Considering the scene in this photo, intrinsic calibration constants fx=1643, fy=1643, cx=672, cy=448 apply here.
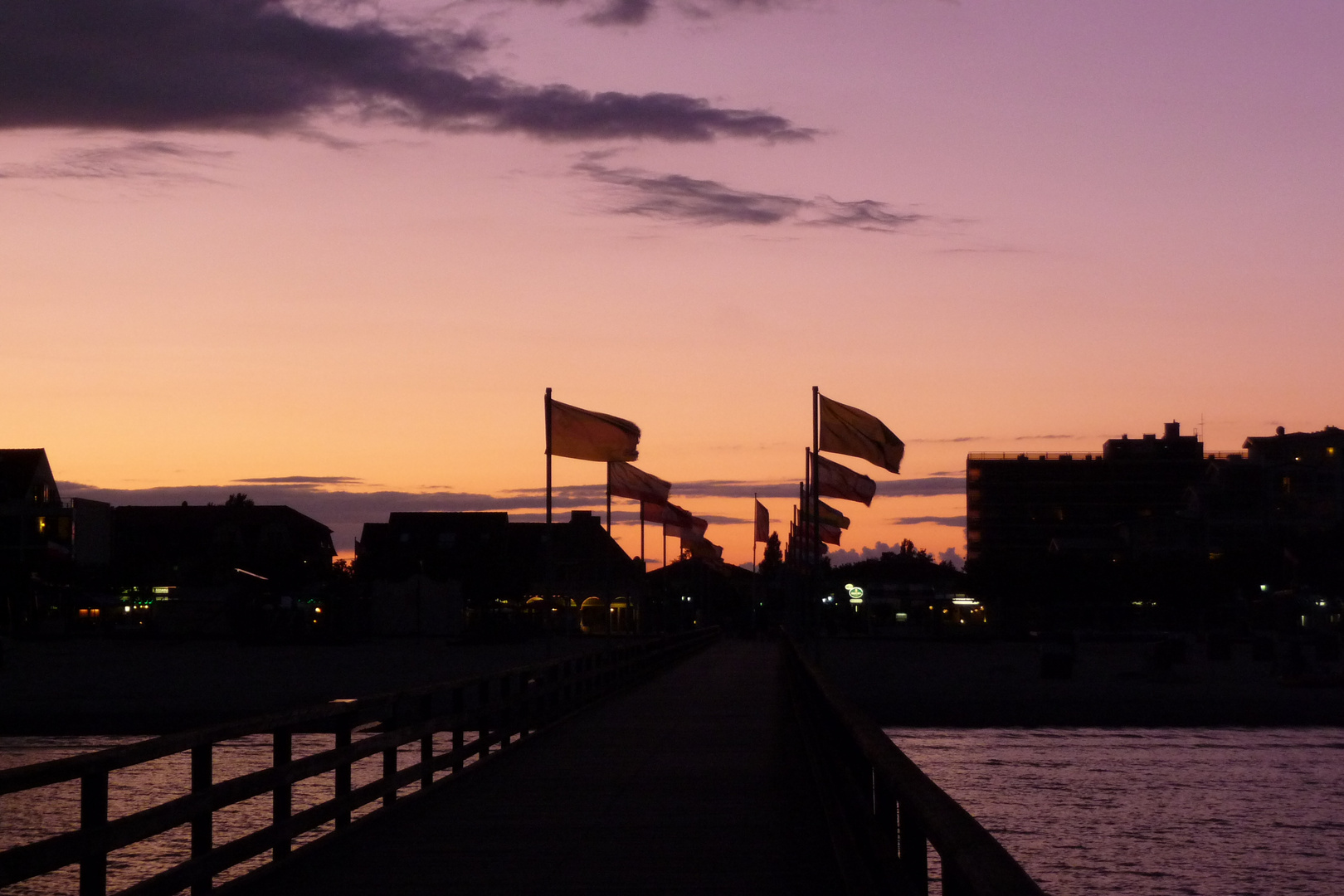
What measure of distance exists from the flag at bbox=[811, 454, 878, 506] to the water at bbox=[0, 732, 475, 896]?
2102cm

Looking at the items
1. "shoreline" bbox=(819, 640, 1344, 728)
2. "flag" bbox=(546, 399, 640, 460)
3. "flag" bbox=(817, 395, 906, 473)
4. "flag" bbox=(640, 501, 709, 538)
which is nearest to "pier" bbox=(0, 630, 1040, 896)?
"shoreline" bbox=(819, 640, 1344, 728)

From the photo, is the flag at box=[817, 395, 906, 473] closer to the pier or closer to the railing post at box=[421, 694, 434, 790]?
the pier

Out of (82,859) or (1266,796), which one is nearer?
(82,859)

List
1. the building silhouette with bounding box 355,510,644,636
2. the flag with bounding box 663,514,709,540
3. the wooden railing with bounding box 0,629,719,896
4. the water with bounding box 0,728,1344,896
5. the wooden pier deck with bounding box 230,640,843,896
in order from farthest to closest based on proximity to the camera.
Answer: the building silhouette with bounding box 355,510,644,636, the flag with bounding box 663,514,709,540, the water with bounding box 0,728,1344,896, the wooden pier deck with bounding box 230,640,843,896, the wooden railing with bounding box 0,629,719,896

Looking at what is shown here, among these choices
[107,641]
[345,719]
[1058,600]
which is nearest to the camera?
[345,719]

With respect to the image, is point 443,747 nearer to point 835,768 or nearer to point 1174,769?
point 1174,769

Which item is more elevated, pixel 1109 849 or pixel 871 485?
pixel 871 485

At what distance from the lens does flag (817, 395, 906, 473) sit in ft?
117

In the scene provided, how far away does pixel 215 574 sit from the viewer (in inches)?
4338

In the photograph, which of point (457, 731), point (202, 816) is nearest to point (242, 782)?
point (202, 816)

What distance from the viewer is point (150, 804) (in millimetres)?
14953

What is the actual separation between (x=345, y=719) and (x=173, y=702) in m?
22.7

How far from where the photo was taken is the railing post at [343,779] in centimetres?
1174

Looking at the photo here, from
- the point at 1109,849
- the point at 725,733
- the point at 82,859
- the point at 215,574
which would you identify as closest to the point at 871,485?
the point at 725,733
